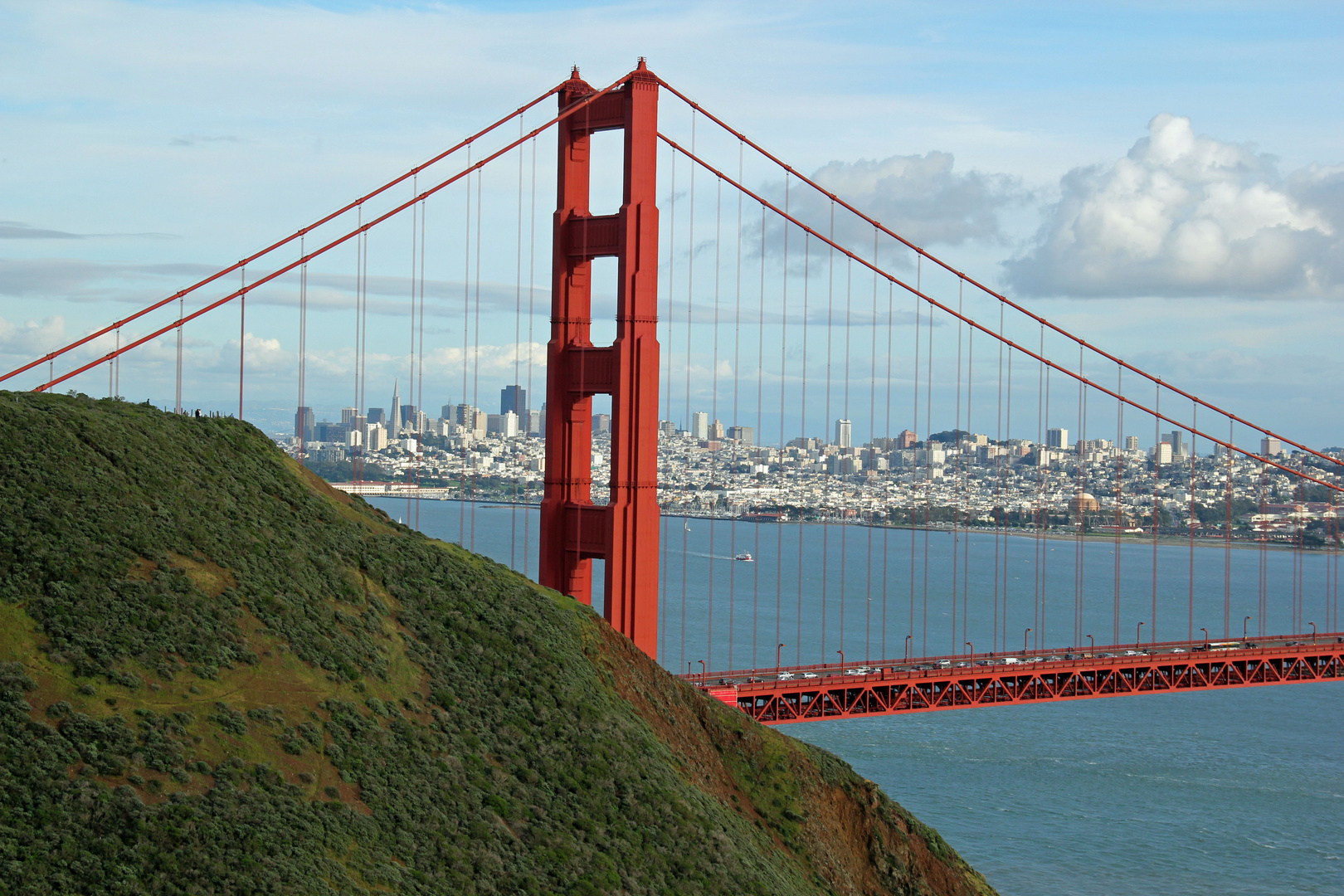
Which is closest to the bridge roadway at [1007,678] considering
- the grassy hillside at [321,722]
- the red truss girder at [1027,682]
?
the red truss girder at [1027,682]

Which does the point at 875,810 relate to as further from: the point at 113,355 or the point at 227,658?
the point at 113,355

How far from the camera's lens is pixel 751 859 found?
19.7m

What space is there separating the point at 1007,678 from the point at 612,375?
52.5ft

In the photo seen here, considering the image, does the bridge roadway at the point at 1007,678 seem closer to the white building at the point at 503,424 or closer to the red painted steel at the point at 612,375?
the red painted steel at the point at 612,375

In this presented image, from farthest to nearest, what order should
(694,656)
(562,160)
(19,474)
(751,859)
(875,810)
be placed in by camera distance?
1. (694,656)
2. (562,160)
3. (875,810)
4. (751,859)
5. (19,474)

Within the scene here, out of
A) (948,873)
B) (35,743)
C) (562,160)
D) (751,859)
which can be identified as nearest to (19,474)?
(35,743)

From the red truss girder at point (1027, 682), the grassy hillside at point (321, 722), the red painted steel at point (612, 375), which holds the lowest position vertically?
the red truss girder at point (1027, 682)

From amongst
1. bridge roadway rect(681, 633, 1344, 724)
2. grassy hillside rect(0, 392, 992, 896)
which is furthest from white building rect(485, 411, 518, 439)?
grassy hillside rect(0, 392, 992, 896)

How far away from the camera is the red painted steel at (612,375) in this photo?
27141mm

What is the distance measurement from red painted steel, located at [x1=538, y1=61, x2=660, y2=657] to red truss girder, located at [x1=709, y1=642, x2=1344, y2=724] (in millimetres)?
4862

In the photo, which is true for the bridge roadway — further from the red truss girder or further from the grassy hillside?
the grassy hillside

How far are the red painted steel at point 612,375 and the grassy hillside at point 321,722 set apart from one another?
3043 mm

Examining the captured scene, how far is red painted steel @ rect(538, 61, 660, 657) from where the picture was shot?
27.1 m

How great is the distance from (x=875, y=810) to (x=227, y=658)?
13.0m
